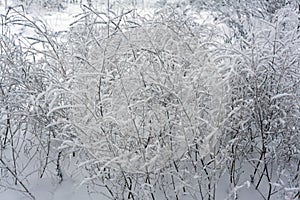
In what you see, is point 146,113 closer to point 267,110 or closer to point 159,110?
point 159,110

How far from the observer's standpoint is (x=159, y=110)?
2.46 m

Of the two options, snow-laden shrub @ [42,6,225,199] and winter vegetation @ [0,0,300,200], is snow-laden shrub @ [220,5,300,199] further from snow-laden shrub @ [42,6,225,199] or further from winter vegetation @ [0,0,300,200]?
snow-laden shrub @ [42,6,225,199]

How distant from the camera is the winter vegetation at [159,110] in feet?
7.76

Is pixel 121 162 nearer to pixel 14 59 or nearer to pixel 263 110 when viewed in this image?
pixel 263 110

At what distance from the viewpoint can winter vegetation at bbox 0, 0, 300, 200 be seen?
2365 mm

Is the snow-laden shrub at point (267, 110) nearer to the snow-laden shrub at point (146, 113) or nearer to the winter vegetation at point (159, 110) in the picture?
the winter vegetation at point (159, 110)

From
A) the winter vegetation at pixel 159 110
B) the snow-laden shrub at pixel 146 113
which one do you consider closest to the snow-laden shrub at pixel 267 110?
the winter vegetation at pixel 159 110

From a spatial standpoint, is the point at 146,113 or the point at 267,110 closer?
the point at 146,113

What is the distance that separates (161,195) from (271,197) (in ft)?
2.47

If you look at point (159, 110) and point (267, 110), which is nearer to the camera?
point (159, 110)

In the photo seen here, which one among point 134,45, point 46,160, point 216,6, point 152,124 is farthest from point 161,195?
point 216,6

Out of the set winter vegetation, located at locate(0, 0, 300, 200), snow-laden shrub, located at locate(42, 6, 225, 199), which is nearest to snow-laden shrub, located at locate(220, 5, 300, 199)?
winter vegetation, located at locate(0, 0, 300, 200)

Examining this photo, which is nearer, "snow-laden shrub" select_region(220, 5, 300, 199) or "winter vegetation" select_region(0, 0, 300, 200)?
"winter vegetation" select_region(0, 0, 300, 200)

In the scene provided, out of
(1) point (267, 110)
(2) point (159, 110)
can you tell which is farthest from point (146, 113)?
(1) point (267, 110)
